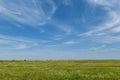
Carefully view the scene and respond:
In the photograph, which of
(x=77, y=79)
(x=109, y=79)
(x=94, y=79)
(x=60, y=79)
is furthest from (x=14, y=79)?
(x=109, y=79)

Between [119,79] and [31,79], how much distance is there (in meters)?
9.61

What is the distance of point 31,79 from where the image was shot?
80.1 feet

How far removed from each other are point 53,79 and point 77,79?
2.75 meters

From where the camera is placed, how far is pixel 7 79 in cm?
2456

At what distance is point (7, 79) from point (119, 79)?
12279 millimetres

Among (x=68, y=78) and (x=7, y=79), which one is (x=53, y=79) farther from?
(x=7, y=79)

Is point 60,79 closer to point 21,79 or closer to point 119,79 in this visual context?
point 21,79

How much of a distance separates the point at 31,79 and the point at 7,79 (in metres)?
2.67

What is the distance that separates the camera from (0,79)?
80.5 ft

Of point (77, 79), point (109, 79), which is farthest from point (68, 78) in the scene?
point (109, 79)

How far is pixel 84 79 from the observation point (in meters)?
24.5

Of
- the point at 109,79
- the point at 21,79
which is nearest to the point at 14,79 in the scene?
the point at 21,79

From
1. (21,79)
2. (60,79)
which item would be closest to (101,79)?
(60,79)

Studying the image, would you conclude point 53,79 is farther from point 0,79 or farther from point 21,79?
point 0,79
